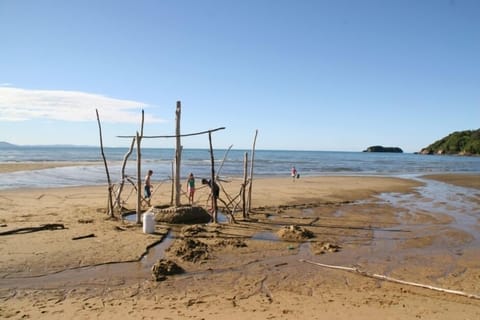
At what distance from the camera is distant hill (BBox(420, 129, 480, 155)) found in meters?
113

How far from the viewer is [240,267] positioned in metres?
8.20

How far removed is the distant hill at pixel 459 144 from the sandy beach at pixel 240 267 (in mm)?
116065

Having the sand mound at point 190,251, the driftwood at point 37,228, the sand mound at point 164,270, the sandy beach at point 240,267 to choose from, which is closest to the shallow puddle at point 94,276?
the sandy beach at point 240,267

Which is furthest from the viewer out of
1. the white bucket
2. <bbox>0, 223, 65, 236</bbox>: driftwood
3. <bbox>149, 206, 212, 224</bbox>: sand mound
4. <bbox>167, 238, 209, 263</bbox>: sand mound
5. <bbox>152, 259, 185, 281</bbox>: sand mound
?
<bbox>149, 206, 212, 224</bbox>: sand mound

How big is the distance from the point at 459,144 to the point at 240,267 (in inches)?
5301

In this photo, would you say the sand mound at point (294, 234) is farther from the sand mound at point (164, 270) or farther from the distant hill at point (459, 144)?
the distant hill at point (459, 144)

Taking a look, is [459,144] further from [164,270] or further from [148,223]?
[164,270]

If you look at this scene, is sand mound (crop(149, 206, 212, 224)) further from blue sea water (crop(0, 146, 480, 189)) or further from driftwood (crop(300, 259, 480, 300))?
driftwood (crop(300, 259, 480, 300))

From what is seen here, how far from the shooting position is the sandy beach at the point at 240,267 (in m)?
5.96

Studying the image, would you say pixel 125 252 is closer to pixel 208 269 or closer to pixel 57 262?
pixel 57 262

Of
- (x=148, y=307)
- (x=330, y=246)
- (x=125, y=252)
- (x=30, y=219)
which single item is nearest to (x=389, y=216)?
(x=330, y=246)

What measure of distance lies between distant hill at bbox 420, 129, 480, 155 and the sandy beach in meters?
116

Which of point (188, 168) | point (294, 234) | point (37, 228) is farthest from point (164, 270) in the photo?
point (188, 168)

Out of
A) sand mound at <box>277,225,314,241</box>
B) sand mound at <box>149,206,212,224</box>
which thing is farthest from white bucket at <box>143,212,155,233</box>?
sand mound at <box>277,225,314,241</box>
